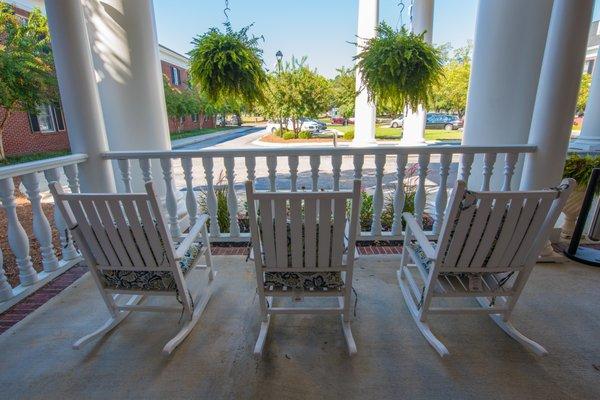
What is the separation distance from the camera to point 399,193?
273 cm

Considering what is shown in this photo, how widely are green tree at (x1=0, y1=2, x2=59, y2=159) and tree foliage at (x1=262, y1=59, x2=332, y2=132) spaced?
671 centimetres

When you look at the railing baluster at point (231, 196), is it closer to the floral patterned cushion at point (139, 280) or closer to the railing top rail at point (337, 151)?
the railing top rail at point (337, 151)

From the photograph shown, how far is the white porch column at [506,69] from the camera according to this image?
2430 mm

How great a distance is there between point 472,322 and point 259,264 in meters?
1.36

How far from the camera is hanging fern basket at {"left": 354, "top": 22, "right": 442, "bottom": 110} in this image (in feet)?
7.72

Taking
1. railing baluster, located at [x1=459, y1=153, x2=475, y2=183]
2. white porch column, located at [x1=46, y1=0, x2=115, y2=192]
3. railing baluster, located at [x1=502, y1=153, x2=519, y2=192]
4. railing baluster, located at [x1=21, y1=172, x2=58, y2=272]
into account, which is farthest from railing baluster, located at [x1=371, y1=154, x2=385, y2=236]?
railing baluster, located at [x1=21, y1=172, x2=58, y2=272]

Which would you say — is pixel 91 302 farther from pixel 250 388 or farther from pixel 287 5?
pixel 287 5

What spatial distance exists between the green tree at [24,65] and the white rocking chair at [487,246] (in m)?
11.2

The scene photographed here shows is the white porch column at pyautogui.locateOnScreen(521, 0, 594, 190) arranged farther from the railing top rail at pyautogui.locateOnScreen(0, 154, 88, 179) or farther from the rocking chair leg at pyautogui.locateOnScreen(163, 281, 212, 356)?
the railing top rail at pyautogui.locateOnScreen(0, 154, 88, 179)

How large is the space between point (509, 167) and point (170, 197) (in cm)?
299

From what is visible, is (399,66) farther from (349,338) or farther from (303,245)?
(349,338)

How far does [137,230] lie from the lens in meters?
1.53

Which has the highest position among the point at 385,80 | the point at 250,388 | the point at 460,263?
the point at 385,80

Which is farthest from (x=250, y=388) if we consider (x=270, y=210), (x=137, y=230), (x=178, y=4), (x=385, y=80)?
(x=178, y=4)
